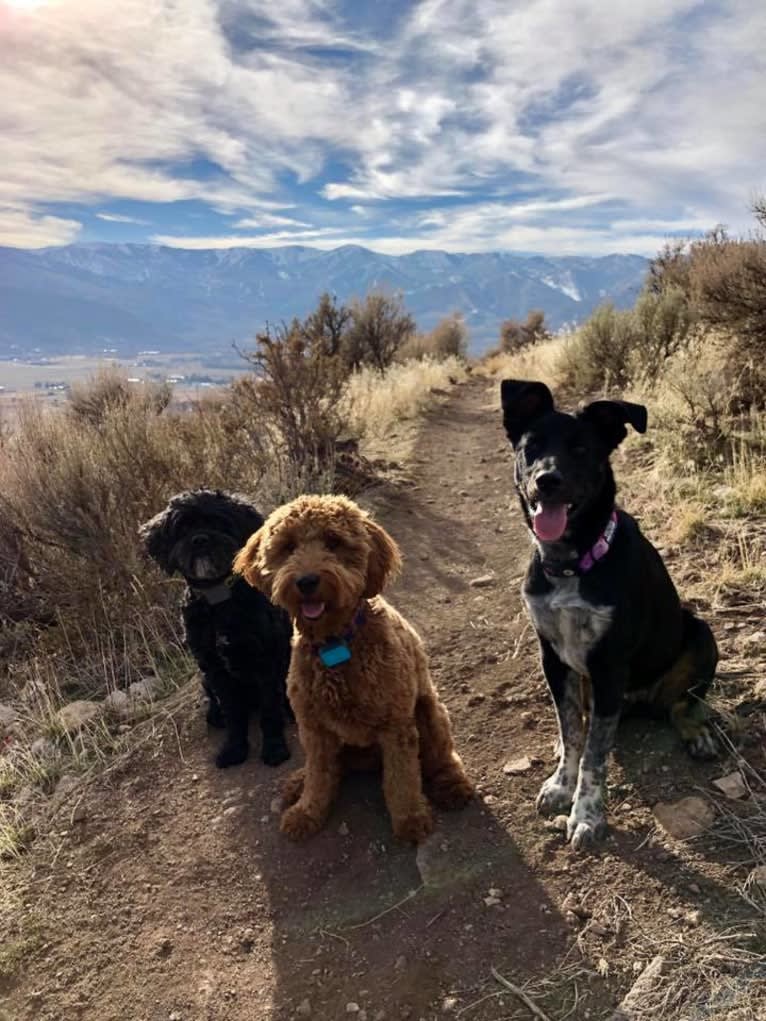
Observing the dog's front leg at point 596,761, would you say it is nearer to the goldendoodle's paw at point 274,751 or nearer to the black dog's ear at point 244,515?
the goldendoodle's paw at point 274,751

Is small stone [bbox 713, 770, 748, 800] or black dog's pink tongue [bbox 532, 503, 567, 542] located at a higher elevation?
black dog's pink tongue [bbox 532, 503, 567, 542]

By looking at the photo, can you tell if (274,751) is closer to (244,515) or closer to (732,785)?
(244,515)

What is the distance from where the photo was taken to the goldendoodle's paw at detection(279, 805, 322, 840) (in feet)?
10.8

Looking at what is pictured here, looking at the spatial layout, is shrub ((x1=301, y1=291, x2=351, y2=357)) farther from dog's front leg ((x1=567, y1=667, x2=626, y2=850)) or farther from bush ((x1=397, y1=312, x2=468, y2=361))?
dog's front leg ((x1=567, y1=667, x2=626, y2=850))

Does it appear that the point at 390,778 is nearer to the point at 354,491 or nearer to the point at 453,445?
the point at 354,491

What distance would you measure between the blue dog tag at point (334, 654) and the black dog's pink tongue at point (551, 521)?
40.2 inches

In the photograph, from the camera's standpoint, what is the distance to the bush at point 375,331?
850 inches

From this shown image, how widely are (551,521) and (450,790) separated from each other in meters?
1.54

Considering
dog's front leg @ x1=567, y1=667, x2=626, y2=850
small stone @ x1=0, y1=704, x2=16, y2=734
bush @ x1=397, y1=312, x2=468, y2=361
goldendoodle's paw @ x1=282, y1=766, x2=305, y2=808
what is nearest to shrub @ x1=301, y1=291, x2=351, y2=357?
bush @ x1=397, y1=312, x2=468, y2=361

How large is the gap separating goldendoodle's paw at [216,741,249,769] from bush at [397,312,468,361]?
24.1 meters

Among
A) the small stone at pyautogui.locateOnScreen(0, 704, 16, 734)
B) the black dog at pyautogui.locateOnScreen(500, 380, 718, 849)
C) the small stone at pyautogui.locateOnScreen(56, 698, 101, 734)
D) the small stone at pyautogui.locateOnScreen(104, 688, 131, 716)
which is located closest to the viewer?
the black dog at pyautogui.locateOnScreen(500, 380, 718, 849)

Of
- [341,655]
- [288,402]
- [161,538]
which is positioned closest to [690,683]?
[341,655]

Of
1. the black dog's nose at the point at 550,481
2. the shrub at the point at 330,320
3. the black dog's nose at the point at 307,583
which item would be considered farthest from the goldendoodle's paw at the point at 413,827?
the shrub at the point at 330,320

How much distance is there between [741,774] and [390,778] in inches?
60.7
